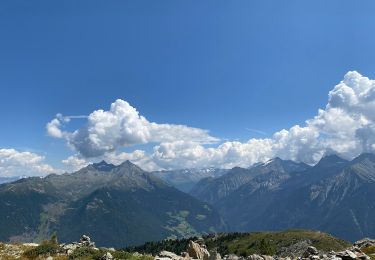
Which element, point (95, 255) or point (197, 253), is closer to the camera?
point (95, 255)

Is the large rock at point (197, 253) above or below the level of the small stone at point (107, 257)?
below

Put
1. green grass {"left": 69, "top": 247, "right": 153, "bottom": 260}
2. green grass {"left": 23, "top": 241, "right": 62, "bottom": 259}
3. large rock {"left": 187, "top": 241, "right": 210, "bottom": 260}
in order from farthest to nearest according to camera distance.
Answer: large rock {"left": 187, "top": 241, "right": 210, "bottom": 260}
green grass {"left": 23, "top": 241, "right": 62, "bottom": 259}
green grass {"left": 69, "top": 247, "right": 153, "bottom": 260}

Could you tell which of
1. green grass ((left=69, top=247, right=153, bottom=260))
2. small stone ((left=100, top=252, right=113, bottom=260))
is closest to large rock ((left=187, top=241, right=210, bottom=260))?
green grass ((left=69, top=247, right=153, bottom=260))

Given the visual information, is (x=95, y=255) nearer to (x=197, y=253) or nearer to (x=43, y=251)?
(x=43, y=251)

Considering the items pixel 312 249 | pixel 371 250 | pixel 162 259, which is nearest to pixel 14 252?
pixel 162 259

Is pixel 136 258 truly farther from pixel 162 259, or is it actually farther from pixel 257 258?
pixel 257 258

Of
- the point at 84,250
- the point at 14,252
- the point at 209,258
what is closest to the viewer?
the point at 84,250

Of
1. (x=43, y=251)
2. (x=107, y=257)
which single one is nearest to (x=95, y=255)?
(x=107, y=257)

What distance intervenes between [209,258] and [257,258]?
1104cm

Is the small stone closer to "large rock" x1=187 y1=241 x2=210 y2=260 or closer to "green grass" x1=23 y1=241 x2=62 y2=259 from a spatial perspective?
"green grass" x1=23 y1=241 x2=62 y2=259

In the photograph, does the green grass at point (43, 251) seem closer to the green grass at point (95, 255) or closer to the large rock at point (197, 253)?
the green grass at point (95, 255)

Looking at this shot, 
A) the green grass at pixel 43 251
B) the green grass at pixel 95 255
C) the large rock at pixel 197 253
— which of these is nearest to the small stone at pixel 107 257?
the green grass at pixel 95 255

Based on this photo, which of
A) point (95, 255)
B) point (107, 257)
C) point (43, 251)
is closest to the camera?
point (107, 257)

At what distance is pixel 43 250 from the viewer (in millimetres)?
35531
